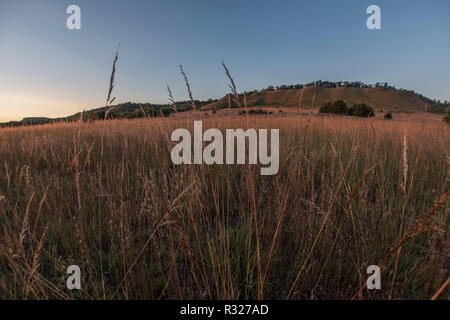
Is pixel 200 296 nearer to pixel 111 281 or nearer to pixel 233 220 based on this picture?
pixel 111 281

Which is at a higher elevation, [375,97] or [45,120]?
[375,97]

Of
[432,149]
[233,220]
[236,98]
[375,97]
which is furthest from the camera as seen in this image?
[375,97]

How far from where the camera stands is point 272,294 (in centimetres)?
114

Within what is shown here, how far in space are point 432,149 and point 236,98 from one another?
4505 millimetres

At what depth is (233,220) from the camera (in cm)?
194

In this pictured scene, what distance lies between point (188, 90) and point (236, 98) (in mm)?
429

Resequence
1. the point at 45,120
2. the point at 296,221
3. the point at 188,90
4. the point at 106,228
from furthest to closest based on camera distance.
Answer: the point at 45,120
the point at 106,228
the point at 296,221
the point at 188,90

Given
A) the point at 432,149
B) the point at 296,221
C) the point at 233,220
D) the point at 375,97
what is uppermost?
the point at 375,97

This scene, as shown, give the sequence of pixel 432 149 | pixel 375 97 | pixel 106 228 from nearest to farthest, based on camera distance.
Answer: pixel 106 228, pixel 432 149, pixel 375 97
